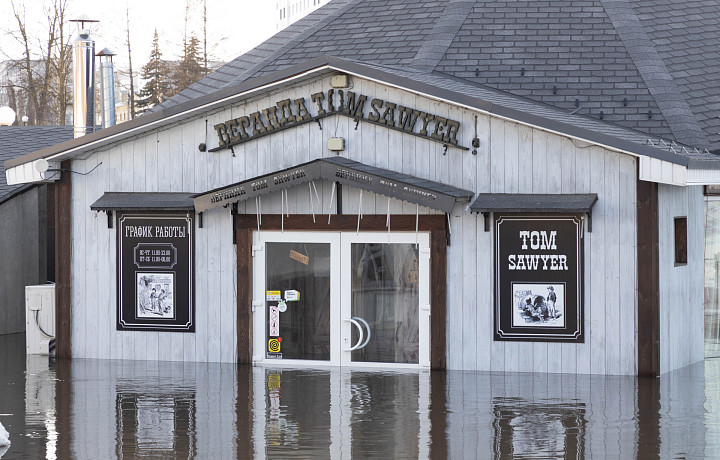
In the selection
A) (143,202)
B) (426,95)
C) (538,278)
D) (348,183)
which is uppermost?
(426,95)

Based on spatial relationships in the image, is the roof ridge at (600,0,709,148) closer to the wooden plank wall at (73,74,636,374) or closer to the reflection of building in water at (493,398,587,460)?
the wooden plank wall at (73,74,636,374)

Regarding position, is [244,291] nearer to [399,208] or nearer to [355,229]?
[355,229]

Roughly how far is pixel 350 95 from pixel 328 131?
2.02 feet

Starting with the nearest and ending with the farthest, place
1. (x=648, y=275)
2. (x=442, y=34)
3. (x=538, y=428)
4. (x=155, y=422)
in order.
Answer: (x=538, y=428) → (x=155, y=422) → (x=648, y=275) → (x=442, y=34)

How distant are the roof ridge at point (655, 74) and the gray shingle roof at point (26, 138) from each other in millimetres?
12042

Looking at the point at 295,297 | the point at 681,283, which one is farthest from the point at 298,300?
the point at 681,283

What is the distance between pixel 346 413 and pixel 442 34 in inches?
358

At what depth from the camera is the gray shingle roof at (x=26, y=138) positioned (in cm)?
2430

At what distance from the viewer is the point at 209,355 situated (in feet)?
55.1

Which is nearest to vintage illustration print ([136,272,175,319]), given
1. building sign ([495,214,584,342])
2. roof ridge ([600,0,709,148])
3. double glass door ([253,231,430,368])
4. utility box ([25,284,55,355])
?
double glass door ([253,231,430,368])

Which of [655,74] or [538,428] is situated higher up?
[655,74]

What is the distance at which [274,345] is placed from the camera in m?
16.6

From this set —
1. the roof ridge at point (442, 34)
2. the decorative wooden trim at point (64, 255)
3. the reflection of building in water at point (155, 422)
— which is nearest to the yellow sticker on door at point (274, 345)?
the reflection of building in water at point (155, 422)

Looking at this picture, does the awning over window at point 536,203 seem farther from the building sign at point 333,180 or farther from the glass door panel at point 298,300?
the glass door panel at point 298,300
